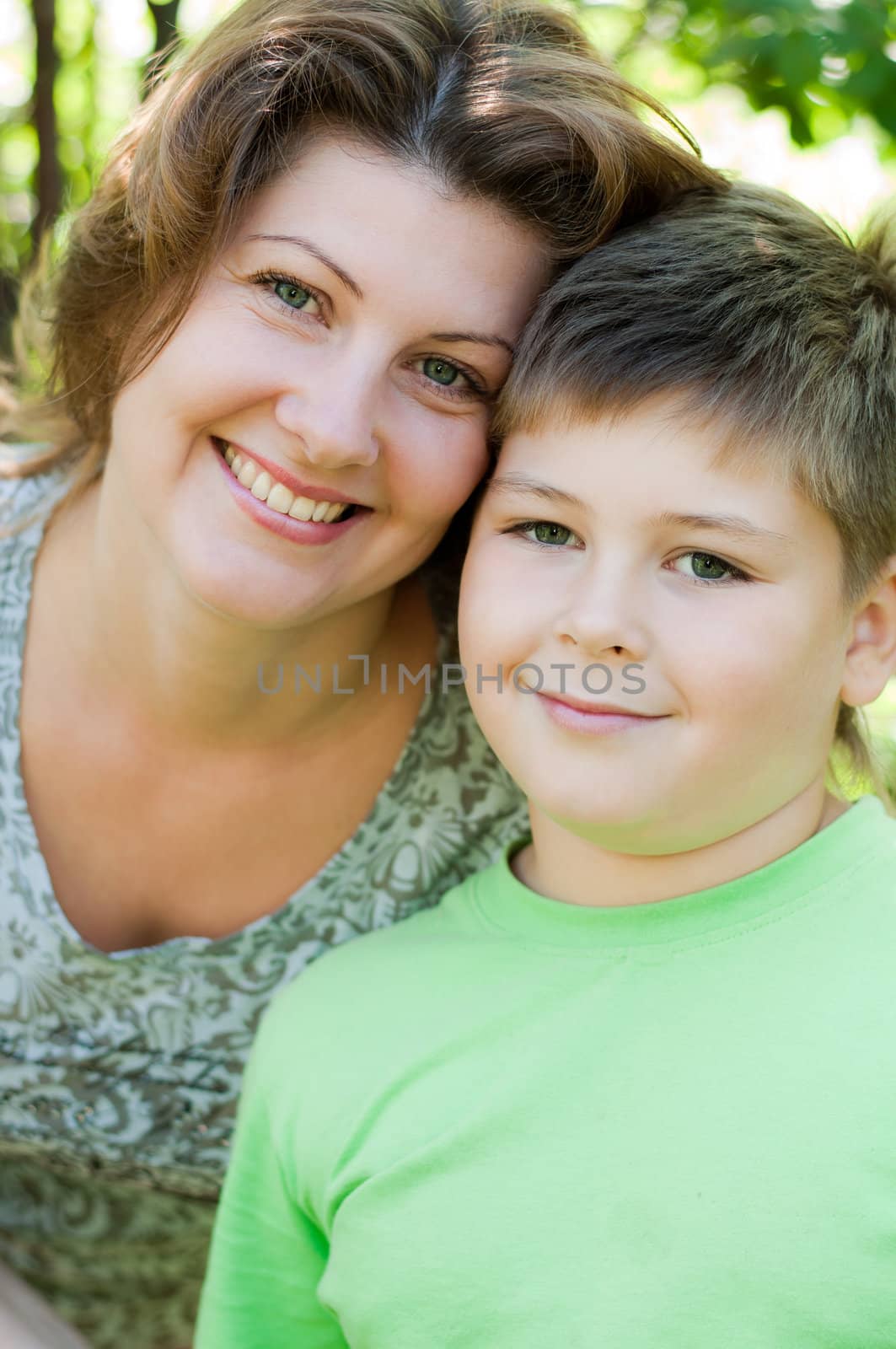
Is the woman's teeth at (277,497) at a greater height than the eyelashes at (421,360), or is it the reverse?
the eyelashes at (421,360)

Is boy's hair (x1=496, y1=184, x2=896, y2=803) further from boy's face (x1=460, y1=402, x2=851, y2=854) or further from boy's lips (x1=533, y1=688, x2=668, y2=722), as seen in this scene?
boy's lips (x1=533, y1=688, x2=668, y2=722)

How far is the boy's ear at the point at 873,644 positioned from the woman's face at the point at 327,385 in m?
0.60

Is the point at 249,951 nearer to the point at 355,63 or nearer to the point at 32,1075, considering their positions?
the point at 32,1075

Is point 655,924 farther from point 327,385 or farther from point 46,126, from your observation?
point 46,126

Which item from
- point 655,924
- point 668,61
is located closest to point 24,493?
point 655,924

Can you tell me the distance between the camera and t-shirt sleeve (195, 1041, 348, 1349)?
A: 193cm

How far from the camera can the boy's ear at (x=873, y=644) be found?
5.99 feet

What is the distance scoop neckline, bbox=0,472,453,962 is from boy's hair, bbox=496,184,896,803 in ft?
2.27

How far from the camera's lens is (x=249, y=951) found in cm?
244

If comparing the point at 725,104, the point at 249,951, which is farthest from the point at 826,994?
the point at 725,104

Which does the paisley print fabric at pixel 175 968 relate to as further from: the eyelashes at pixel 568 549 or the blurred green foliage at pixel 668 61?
the blurred green foliage at pixel 668 61

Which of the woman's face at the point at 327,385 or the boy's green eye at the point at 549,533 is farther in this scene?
the woman's face at the point at 327,385

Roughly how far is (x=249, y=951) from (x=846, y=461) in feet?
4.35

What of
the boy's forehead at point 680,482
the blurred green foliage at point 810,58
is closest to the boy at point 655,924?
the boy's forehead at point 680,482
